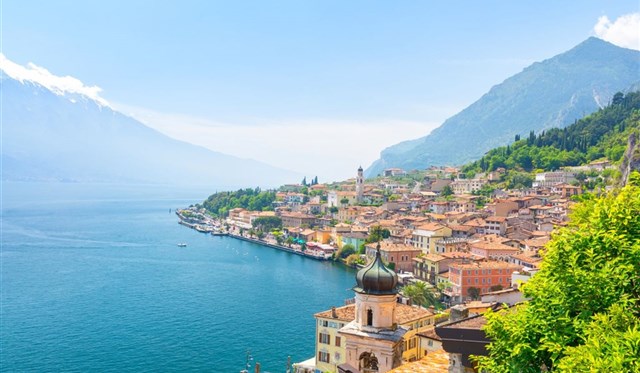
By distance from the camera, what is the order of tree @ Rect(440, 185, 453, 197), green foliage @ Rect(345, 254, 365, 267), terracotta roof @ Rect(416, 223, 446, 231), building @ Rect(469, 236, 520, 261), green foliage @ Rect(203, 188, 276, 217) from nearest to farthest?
building @ Rect(469, 236, 520, 261), terracotta roof @ Rect(416, 223, 446, 231), green foliage @ Rect(345, 254, 365, 267), tree @ Rect(440, 185, 453, 197), green foliage @ Rect(203, 188, 276, 217)

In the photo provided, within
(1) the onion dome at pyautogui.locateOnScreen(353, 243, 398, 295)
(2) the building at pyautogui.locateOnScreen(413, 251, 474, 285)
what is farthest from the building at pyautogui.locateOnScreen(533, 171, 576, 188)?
(1) the onion dome at pyautogui.locateOnScreen(353, 243, 398, 295)

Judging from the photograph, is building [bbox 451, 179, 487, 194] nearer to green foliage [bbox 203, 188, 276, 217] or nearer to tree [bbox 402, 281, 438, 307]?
green foliage [bbox 203, 188, 276, 217]

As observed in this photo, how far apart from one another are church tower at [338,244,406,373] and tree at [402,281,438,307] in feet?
105

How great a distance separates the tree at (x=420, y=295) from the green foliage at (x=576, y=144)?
5749 cm

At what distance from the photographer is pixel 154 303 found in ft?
154

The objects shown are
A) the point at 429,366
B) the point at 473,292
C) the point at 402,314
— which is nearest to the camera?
the point at 429,366

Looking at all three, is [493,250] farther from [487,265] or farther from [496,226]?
[496,226]

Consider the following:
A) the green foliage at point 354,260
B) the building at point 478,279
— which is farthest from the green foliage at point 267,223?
the building at point 478,279

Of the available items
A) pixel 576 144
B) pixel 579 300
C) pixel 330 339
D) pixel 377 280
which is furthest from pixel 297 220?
pixel 579 300

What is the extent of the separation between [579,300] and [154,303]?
143 ft

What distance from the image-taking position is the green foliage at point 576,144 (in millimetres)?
98150

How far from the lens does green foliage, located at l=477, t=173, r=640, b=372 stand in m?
7.01

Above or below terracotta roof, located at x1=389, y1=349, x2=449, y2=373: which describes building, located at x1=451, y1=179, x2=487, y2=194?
above

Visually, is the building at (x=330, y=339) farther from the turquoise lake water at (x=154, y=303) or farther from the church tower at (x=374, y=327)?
the church tower at (x=374, y=327)
